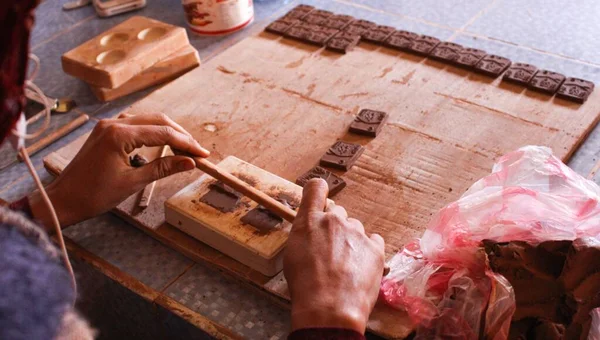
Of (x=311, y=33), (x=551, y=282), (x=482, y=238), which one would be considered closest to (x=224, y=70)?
(x=311, y=33)

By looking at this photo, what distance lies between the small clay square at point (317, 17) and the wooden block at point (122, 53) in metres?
0.42

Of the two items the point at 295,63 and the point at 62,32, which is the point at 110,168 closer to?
the point at 295,63

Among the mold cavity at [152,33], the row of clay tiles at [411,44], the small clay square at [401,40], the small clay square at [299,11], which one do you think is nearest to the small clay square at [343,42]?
the row of clay tiles at [411,44]

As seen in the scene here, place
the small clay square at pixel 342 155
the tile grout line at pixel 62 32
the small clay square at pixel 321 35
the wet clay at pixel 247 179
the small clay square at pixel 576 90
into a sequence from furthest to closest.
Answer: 1. the tile grout line at pixel 62 32
2. the small clay square at pixel 321 35
3. the small clay square at pixel 576 90
4. the small clay square at pixel 342 155
5. the wet clay at pixel 247 179

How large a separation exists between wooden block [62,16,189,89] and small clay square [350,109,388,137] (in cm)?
70

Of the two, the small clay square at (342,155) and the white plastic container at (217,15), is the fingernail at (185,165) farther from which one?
the white plastic container at (217,15)

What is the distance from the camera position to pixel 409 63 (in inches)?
76.0

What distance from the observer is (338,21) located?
84.7 inches

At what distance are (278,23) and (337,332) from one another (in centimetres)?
138

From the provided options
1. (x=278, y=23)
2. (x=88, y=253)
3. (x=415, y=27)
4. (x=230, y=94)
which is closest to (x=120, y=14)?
(x=278, y=23)

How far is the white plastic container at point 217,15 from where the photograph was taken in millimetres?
2162

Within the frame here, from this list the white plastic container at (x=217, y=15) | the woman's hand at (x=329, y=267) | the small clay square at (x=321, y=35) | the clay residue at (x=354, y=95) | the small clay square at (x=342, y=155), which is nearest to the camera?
the woman's hand at (x=329, y=267)

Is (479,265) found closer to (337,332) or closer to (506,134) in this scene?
(337,332)

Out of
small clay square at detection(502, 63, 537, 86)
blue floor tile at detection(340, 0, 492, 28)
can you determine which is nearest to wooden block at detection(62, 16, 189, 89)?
blue floor tile at detection(340, 0, 492, 28)
